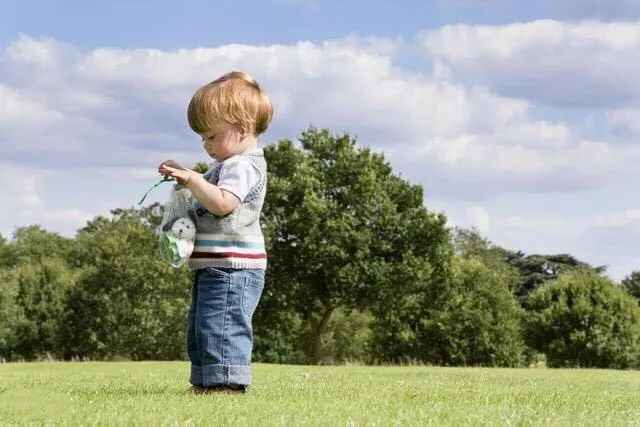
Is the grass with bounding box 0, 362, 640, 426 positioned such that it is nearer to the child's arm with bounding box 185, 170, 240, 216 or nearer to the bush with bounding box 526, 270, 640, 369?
the child's arm with bounding box 185, 170, 240, 216

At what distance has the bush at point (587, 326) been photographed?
45.2 m

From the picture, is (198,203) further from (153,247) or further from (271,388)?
(153,247)

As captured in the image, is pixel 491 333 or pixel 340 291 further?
pixel 491 333

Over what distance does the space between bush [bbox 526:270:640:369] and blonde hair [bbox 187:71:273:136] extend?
40.0m

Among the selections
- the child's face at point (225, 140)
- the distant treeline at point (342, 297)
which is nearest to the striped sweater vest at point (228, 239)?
the child's face at point (225, 140)

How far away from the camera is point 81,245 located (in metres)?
74.9

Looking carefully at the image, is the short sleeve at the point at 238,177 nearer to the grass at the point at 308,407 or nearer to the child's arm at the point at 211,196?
the child's arm at the point at 211,196

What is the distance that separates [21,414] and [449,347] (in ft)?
152

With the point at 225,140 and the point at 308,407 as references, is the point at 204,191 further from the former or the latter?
the point at 308,407

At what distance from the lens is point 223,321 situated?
24.6 ft

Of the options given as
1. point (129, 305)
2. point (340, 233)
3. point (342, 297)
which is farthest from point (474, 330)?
point (129, 305)

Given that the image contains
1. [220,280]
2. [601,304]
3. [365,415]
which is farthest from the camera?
[601,304]

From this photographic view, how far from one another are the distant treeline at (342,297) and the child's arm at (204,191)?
3183 centimetres

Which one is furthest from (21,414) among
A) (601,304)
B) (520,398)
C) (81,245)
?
(81,245)
